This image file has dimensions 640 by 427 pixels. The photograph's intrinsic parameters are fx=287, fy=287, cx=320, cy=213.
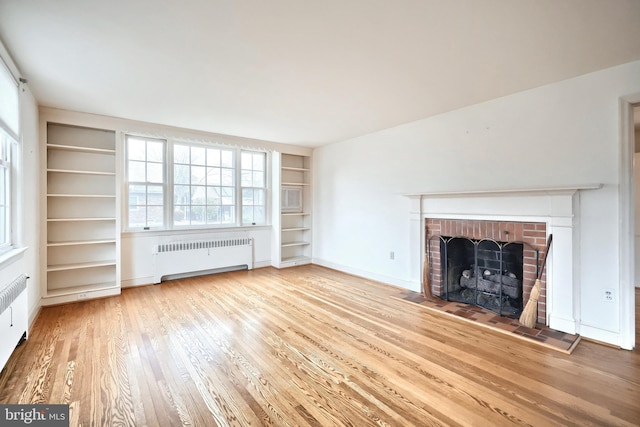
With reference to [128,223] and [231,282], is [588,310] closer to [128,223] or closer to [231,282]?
[231,282]

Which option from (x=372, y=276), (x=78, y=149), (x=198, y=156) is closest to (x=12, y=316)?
(x=78, y=149)

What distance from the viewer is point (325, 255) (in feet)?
19.9

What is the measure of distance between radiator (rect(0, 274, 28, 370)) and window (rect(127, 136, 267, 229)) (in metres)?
2.03

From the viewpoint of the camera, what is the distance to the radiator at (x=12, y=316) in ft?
7.02

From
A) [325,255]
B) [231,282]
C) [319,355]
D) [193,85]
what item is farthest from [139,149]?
[319,355]

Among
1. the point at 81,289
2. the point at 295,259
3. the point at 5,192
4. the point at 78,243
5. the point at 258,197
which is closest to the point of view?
the point at 5,192

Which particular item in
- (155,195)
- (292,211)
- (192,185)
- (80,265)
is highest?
(192,185)

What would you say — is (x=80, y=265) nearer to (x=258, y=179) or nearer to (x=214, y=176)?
(x=214, y=176)

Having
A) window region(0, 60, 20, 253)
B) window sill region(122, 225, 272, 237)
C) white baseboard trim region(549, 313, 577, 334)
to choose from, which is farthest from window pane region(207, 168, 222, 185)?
white baseboard trim region(549, 313, 577, 334)

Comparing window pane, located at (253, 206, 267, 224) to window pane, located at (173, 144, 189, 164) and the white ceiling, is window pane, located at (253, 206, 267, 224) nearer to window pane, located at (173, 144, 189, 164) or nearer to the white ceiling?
window pane, located at (173, 144, 189, 164)

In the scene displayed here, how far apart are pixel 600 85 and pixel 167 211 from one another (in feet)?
19.0

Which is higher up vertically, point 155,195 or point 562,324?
point 155,195

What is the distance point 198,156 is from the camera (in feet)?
17.0

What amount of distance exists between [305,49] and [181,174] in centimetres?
358
